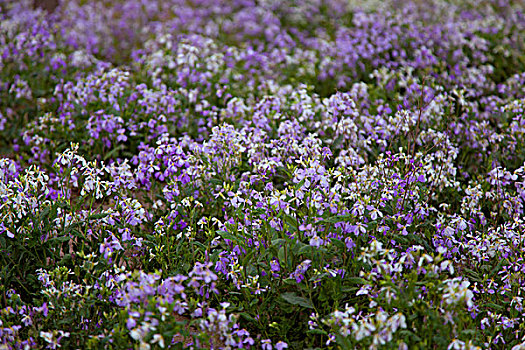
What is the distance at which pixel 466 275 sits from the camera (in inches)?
162

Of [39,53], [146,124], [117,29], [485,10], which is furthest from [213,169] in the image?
[485,10]

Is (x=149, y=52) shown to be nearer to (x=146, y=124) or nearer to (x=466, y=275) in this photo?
(x=146, y=124)

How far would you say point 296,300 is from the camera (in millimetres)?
3682

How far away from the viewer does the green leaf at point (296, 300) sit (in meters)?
3.62

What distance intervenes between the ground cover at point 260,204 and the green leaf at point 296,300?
1 cm

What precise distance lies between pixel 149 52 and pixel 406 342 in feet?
21.2

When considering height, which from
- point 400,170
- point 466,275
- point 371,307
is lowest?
point 466,275

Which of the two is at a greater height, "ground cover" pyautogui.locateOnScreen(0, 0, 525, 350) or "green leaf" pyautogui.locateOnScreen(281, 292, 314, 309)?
"ground cover" pyautogui.locateOnScreen(0, 0, 525, 350)

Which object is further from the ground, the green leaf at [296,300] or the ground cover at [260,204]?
the ground cover at [260,204]

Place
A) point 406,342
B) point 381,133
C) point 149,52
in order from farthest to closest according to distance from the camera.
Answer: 1. point 149,52
2. point 381,133
3. point 406,342

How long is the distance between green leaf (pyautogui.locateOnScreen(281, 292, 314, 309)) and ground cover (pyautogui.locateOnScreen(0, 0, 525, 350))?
1 cm

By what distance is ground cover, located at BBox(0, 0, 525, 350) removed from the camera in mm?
3324

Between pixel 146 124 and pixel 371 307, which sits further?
pixel 146 124

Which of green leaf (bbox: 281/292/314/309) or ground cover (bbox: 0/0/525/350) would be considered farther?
green leaf (bbox: 281/292/314/309)
